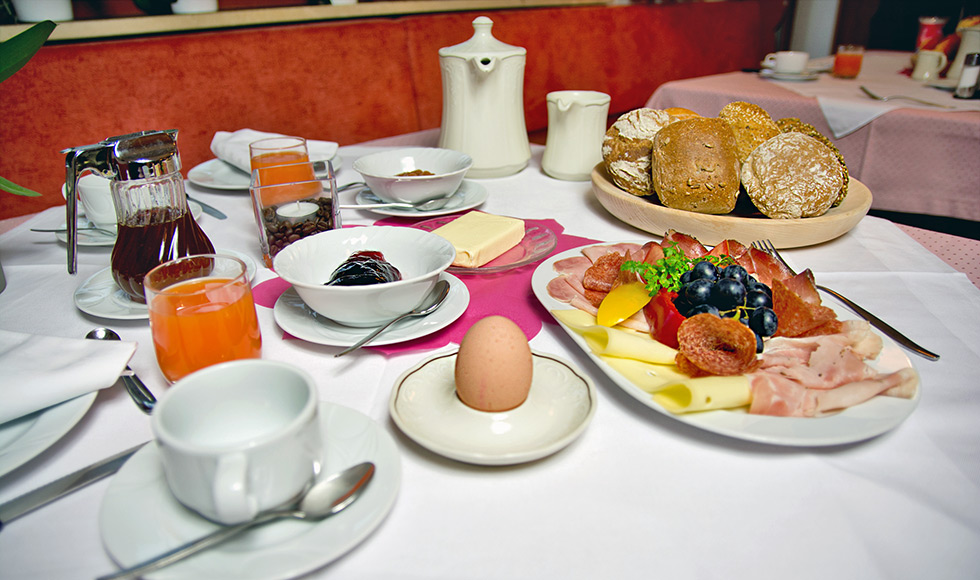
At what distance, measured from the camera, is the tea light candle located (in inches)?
35.1

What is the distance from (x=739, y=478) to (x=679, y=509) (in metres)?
0.07

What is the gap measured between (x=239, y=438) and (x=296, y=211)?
516mm

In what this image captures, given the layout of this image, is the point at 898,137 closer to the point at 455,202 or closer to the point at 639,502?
the point at 455,202

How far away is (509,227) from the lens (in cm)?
91

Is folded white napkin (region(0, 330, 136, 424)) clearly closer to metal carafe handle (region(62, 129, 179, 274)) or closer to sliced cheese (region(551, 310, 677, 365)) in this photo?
metal carafe handle (region(62, 129, 179, 274))

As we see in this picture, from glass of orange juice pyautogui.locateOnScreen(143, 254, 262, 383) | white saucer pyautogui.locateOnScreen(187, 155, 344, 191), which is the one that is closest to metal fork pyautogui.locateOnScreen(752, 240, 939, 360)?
glass of orange juice pyautogui.locateOnScreen(143, 254, 262, 383)

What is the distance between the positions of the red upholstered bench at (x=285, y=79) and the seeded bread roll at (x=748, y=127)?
4.46ft

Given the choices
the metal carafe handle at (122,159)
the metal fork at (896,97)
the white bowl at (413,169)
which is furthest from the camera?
the metal fork at (896,97)

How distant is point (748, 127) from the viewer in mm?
1059

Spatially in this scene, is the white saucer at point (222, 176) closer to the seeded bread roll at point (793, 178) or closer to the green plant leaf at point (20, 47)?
the green plant leaf at point (20, 47)

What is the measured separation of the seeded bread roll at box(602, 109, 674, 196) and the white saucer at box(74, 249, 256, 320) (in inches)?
26.6

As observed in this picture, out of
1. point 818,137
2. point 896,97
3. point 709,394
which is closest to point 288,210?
point 709,394

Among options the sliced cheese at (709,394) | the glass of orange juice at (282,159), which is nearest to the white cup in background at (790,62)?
the glass of orange juice at (282,159)

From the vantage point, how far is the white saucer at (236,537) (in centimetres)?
37
